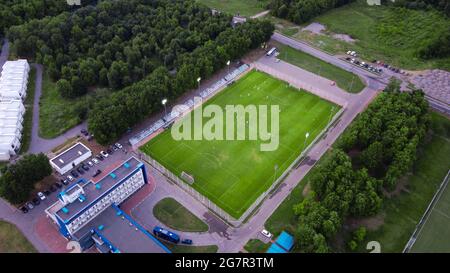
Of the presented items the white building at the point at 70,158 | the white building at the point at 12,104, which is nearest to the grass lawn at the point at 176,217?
the white building at the point at 70,158

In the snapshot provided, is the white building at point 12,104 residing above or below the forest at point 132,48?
below

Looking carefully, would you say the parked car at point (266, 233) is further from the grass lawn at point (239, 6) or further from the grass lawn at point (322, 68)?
the grass lawn at point (239, 6)

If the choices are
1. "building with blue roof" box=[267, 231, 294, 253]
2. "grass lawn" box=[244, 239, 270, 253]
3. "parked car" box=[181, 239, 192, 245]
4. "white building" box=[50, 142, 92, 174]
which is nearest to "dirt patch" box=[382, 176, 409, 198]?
"building with blue roof" box=[267, 231, 294, 253]

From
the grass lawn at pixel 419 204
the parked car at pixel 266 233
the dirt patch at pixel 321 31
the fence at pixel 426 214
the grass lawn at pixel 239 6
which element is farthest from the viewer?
the grass lawn at pixel 239 6

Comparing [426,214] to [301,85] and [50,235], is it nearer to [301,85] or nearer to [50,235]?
[301,85]

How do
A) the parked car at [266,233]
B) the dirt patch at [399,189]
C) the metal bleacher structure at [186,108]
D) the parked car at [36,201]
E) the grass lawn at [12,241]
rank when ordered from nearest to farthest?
the grass lawn at [12,241] → the parked car at [266,233] → the parked car at [36,201] → the dirt patch at [399,189] → the metal bleacher structure at [186,108]

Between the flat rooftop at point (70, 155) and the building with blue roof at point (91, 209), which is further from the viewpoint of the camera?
the flat rooftop at point (70, 155)

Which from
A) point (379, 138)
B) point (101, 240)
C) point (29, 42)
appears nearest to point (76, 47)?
point (29, 42)
